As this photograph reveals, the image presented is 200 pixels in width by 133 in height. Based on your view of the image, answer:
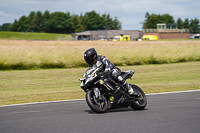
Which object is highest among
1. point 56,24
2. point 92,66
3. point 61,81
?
point 56,24

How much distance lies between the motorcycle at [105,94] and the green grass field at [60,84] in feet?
13.0

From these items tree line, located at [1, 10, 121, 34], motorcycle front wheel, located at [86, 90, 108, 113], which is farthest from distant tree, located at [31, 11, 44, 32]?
motorcycle front wheel, located at [86, 90, 108, 113]

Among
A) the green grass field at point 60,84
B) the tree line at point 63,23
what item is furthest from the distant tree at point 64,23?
the green grass field at point 60,84

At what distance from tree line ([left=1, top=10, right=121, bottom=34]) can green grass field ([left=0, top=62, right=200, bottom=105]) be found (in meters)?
123

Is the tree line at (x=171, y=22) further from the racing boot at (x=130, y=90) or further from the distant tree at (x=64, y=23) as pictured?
the racing boot at (x=130, y=90)

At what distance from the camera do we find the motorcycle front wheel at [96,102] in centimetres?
695

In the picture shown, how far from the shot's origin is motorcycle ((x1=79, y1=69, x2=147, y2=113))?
7020mm

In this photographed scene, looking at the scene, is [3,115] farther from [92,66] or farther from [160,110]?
[160,110]

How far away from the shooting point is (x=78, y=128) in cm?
561

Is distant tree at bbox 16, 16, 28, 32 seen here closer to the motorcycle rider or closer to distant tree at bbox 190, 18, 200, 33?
distant tree at bbox 190, 18, 200, 33

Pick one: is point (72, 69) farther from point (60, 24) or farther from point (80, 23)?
point (80, 23)

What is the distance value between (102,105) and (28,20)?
160993 mm

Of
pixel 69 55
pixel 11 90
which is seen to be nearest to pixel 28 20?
pixel 69 55

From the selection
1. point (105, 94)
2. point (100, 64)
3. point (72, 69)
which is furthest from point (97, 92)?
point (72, 69)
